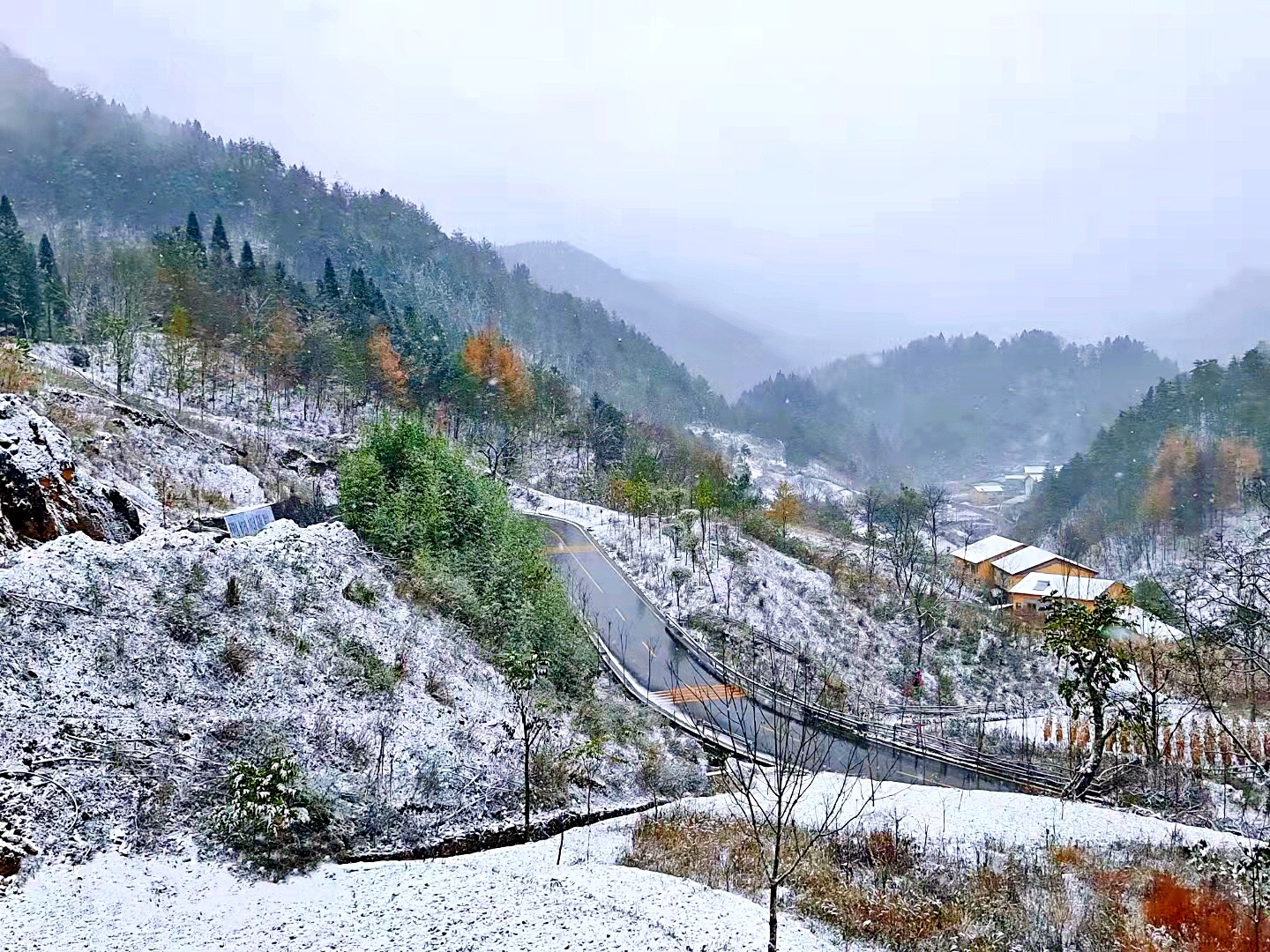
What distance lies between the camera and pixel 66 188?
89750 mm

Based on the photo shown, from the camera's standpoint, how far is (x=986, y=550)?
196 feet

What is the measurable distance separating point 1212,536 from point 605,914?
229 ft

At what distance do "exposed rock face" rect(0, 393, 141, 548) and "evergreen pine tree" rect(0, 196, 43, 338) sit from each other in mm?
35027

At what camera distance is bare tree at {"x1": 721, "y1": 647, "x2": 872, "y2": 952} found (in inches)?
306

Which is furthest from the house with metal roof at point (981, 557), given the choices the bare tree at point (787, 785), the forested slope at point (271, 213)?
the forested slope at point (271, 213)

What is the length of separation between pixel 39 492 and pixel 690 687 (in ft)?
60.9

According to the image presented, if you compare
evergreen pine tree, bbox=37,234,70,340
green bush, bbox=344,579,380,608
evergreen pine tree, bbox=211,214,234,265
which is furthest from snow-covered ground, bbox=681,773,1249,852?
evergreen pine tree, bbox=211,214,234,265

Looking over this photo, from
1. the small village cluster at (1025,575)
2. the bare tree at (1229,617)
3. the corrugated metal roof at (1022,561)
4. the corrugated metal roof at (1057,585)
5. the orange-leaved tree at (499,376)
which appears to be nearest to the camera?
the bare tree at (1229,617)

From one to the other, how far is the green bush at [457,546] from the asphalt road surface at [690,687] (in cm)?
437

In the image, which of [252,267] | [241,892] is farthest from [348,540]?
[252,267]

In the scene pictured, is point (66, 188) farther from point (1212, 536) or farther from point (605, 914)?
point (1212, 536)

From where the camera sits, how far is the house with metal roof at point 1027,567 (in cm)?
5166

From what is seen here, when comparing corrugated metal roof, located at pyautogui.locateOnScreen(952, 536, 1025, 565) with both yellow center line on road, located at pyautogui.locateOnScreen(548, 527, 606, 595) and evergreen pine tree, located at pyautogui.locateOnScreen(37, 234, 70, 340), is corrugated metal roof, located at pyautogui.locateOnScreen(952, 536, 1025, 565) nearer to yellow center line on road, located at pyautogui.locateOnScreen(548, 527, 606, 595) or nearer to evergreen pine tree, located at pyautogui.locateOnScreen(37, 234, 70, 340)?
yellow center line on road, located at pyautogui.locateOnScreen(548, 527, 606, 595)

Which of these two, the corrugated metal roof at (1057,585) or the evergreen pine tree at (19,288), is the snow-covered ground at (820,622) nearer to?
the corrugated metal roof at (1057,585)
